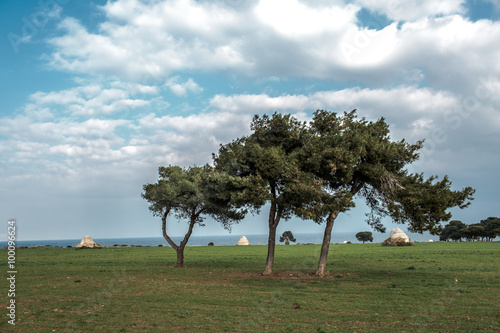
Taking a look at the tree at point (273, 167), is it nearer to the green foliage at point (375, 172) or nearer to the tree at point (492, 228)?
the green foliage at point (375, 172)

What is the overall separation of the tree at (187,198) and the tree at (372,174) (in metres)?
9.05

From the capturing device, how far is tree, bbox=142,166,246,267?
34.6m

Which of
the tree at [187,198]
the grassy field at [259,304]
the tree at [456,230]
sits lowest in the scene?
the tree at [456,230]

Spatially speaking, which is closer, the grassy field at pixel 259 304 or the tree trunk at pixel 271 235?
the grassy field at pixel 259 304

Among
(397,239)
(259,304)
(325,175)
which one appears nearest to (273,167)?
(325,175)

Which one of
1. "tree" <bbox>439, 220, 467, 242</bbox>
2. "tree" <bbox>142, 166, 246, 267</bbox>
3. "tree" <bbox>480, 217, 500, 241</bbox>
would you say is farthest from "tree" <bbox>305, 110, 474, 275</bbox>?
"tree" <bbox>439, 220, 467, 242</bbox>

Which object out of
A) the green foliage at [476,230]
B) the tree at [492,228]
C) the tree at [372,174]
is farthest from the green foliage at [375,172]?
the tree at [492,228]

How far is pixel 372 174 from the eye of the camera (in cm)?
2769

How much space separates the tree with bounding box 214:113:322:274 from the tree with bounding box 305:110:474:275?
112 centimetres

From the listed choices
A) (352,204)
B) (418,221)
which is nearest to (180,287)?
(352,204)

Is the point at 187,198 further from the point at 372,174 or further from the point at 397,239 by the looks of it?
the point at 397,239

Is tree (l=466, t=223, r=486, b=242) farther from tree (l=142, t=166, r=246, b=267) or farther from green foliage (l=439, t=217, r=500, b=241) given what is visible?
tree (l=142, t=166, r=246, b=267)

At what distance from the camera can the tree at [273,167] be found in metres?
27.2

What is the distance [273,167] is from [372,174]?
7.09 metres
